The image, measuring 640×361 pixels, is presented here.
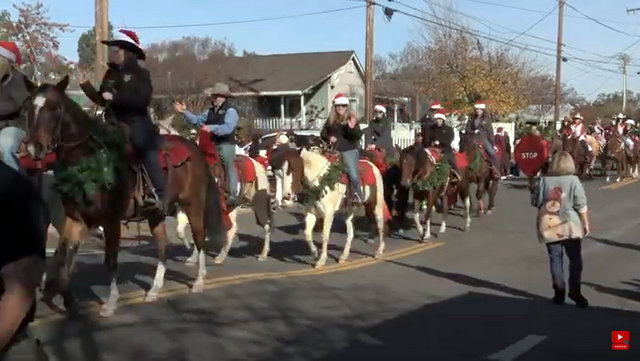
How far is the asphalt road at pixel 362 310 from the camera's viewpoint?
27.2ft

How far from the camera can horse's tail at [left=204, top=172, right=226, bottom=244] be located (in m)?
11.5

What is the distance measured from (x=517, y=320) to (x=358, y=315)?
1.82 meters

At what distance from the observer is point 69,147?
9.20m

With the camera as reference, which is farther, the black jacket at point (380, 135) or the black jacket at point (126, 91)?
the black jacket at point (380, 135)

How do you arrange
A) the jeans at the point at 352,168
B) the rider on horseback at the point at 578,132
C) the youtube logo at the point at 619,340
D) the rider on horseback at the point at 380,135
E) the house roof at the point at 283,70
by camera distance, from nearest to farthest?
the youtube logo at the point at 619,340, the jeans at the point at 352,168, the rider on horseback at the point at 380,135, the rider on horseback at the point at 578,132, the house roof at the point at 283,70

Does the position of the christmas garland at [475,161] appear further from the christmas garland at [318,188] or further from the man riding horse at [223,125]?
the man riding horse at [223,125]

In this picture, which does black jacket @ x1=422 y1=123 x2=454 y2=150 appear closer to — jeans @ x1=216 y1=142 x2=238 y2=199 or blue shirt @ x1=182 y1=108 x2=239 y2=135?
jeans @ x1=216 y1=142 x2=238 y2=199

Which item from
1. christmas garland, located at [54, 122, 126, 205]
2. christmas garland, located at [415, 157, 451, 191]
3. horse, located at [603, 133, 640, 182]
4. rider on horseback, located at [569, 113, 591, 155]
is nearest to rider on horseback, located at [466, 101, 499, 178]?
christmas garland, located at [415, 157, 451, 191]

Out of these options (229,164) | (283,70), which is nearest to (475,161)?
(229,164)

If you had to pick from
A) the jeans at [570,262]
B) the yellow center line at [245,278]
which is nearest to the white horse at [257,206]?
the yellow center line at [245,278]

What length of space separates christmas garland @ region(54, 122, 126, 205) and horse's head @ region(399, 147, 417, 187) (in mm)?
8646

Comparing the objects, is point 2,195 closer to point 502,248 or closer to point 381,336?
point 381,336

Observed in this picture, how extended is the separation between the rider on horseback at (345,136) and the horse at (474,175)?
5.53m

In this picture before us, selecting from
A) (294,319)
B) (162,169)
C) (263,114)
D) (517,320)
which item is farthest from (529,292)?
(263,114)
